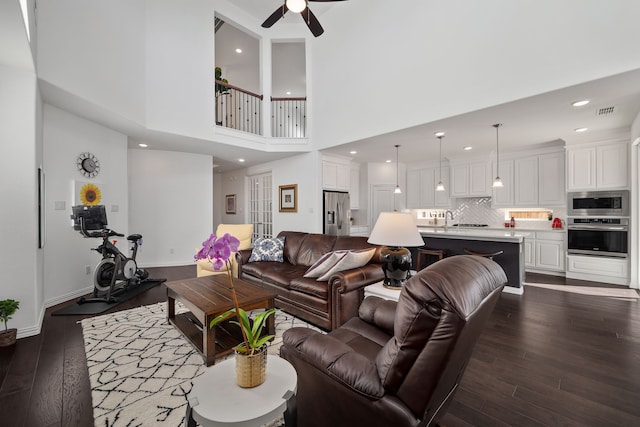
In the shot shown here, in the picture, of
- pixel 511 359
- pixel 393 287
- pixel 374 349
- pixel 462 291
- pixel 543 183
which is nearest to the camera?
pixel 462 291

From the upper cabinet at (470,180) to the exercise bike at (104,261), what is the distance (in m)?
6.88

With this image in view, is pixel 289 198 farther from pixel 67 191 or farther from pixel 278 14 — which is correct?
pixel 67 191

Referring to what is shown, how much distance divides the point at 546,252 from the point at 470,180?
210 centimetres

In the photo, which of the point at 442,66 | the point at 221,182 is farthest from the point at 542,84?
the point at 221,182

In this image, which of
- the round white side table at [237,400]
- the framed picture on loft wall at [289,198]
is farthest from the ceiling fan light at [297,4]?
the framed picture on loft wall at [289,198]

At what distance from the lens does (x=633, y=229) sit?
412cm

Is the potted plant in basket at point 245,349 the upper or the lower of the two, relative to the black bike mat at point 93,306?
upper

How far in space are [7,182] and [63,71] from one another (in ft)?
4.68

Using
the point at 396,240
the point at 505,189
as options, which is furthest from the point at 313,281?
the point at 505,189

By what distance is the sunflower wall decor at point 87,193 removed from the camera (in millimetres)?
3822

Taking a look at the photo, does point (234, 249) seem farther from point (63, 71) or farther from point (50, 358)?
point (63, 71)

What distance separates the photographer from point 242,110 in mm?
5750

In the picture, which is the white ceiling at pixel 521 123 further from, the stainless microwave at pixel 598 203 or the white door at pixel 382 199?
the white door at pixel 382 199

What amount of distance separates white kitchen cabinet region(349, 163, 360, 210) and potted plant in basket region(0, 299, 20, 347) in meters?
6.35
